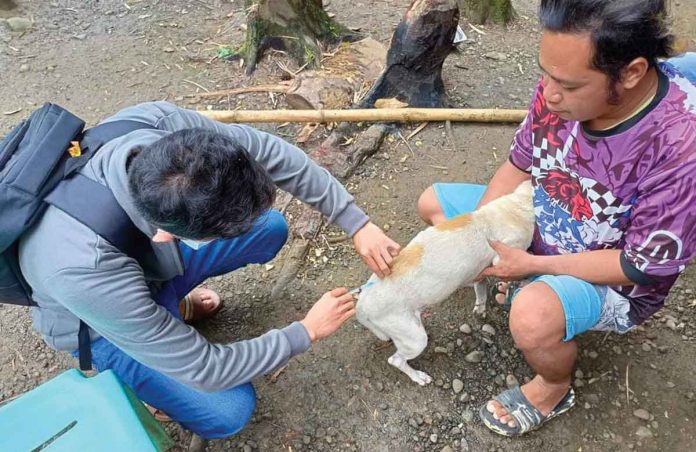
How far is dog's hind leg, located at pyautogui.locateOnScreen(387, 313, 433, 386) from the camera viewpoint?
2557 mm

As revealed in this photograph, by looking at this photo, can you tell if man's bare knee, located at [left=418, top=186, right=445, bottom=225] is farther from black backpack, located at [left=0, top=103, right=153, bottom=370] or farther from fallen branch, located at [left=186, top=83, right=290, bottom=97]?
fallen branch, located at [left=186, top=83, right=290, bottom=97]

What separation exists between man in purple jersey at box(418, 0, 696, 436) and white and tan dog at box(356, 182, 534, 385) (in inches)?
3.6

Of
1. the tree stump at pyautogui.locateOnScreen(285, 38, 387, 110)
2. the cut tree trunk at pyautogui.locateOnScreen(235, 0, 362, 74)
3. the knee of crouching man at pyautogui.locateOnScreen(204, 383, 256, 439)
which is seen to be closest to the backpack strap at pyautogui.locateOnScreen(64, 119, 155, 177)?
the knee of crouching man at pyautogui.locateOnScreen(204, 383, 256, 439)

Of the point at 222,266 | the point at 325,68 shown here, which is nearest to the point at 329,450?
the point at 222,266

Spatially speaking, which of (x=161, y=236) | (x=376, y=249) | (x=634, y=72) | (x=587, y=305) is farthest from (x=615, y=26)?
(x=161, y=236)

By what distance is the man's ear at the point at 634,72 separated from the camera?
176cm

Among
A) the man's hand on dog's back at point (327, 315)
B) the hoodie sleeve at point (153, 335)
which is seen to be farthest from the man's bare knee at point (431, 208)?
the hoodie sleeve at point (153, 335)

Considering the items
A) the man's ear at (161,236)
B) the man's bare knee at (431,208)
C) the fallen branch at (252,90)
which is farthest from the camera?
the fallen branch at (252,90)

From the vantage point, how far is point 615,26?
5.56 feet

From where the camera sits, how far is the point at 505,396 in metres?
2.66

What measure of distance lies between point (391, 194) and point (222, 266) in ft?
4.53

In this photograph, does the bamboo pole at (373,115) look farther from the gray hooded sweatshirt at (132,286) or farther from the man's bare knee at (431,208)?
the gray hooded sweatshirt at (132,286)

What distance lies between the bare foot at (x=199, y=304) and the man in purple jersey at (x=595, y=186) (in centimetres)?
153

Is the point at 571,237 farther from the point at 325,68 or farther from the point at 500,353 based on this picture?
the point at 325,68
